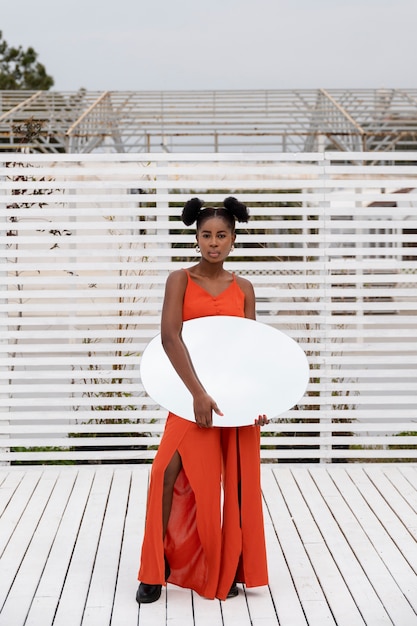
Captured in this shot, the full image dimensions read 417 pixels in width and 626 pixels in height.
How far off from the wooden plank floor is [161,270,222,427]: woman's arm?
31.2 inches

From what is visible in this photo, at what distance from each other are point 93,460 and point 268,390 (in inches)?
109

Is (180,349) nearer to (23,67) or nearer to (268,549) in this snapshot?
(268,549)

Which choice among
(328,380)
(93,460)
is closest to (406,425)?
(328,380)

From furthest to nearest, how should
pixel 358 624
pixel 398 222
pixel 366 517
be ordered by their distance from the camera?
pixel 398 222 < pixel 366 517 < pixel 358 624

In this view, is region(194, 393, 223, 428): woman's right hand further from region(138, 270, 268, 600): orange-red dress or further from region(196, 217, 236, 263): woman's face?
region(196, 217, 236, 263): woman's face

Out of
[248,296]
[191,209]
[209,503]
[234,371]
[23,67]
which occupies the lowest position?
[209,503]

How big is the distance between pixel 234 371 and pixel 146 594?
3.09 feet

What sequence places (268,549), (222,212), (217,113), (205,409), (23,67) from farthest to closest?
(23,67) < (217,113) < (268,549) < (222,212) < (205,409)

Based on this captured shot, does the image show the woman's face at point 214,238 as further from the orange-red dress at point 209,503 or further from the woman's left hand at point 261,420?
the woman's left hand at point 261,420

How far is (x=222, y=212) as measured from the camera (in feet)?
12.6

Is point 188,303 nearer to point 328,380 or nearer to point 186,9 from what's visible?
point 328,380

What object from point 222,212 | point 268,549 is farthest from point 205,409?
point 268,549

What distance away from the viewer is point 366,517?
5.11 meters

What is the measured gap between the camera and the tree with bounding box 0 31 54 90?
1324 inches
